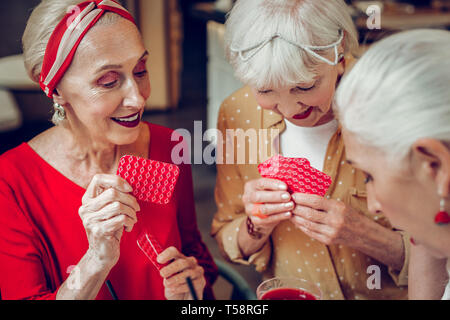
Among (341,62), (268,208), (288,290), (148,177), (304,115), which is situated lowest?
(288,290)

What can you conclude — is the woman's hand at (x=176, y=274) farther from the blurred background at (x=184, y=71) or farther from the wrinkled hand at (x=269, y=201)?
the blurred background at (x=184, y=71)

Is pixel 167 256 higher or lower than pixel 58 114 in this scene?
lower

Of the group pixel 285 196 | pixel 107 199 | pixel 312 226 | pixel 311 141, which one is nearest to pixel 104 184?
pixel 107 199

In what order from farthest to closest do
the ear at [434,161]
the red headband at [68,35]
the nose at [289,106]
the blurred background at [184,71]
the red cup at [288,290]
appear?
the blurred background at [184,71] < the nose at [289,106] < the red cup at [288,290] < the red headband at [68,35] < the ear at [434,161]

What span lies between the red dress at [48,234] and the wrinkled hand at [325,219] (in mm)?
412

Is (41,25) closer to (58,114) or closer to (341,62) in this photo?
(58,114)

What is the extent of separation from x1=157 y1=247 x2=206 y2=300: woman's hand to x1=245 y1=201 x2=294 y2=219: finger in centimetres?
24

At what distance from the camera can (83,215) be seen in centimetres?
113

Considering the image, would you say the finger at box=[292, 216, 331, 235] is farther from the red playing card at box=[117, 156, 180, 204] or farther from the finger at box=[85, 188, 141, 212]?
the finger at box=[85, 188, 141, 212]

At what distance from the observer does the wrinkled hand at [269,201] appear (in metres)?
1.30

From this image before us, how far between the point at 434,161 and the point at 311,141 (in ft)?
2.17

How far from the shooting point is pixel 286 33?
1261 mm

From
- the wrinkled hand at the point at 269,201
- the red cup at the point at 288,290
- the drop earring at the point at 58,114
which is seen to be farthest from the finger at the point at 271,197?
the drop earring at the point at 58,114
